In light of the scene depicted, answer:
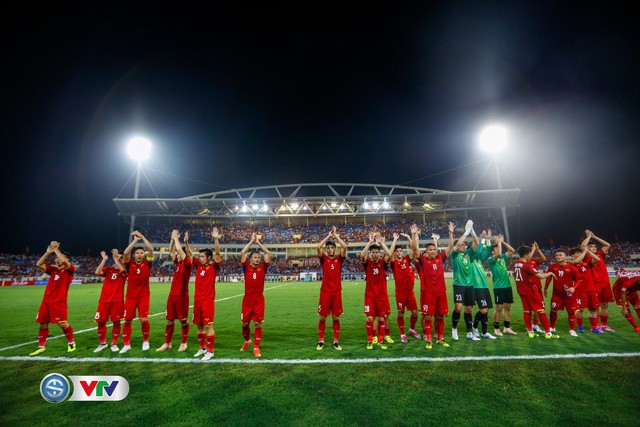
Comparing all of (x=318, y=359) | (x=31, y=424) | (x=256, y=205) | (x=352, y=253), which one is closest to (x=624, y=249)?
(x=352, y=253)

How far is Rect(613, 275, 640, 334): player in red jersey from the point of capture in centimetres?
718

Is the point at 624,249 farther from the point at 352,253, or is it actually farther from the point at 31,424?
the point at 31,424

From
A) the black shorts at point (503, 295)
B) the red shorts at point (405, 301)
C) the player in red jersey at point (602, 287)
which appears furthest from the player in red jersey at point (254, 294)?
the player in red jersey at point (602, 287)

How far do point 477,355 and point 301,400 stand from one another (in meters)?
3.54

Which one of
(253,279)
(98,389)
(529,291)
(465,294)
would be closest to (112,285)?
(253,279)

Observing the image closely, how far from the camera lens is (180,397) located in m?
3.96

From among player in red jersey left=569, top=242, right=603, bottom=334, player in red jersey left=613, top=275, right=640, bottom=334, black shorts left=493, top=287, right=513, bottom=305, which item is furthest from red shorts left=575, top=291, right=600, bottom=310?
black shorts left=493, top=287, right=513, bottom=305

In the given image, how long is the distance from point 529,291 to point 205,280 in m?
7.31

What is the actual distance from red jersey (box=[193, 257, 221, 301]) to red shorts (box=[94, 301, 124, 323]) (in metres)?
2.10

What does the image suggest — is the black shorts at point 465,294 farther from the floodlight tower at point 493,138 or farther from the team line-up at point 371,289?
the floodlight tower at point 493,138

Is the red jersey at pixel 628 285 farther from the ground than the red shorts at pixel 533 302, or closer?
farther from the ground

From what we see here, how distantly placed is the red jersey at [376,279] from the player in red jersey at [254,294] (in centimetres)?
220

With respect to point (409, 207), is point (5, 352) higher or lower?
lower

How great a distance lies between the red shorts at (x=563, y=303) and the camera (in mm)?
7281
